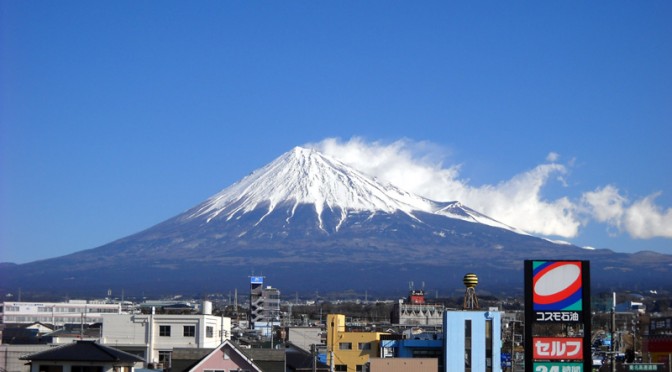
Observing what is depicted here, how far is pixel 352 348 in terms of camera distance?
70.9m

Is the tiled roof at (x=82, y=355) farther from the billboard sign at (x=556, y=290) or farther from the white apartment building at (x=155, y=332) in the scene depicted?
the white apartment building at (x=155, y=332)

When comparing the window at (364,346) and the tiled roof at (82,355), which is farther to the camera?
the window at (364,346)

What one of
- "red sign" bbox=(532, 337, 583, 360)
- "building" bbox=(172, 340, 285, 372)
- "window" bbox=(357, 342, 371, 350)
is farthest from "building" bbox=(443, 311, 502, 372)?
"red sign" bbox=(532, 337, 583, 360)

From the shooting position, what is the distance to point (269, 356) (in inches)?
1774

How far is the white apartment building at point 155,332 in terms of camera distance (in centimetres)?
5884

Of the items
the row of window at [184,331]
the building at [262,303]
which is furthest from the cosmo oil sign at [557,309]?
the building at [262,303]

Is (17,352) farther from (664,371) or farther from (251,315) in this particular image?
(251,315)

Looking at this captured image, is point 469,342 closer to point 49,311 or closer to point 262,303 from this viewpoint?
point 262,303

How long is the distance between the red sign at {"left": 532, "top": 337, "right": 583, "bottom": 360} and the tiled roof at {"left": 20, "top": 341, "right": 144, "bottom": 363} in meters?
15.1

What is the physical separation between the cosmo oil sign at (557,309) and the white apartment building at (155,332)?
90.2 feet

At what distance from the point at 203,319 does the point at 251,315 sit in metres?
74.4

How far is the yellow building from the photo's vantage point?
229 ft

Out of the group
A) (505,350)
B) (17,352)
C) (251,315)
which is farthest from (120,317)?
(251,315)

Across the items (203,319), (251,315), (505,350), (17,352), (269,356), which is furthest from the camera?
(251,315)
